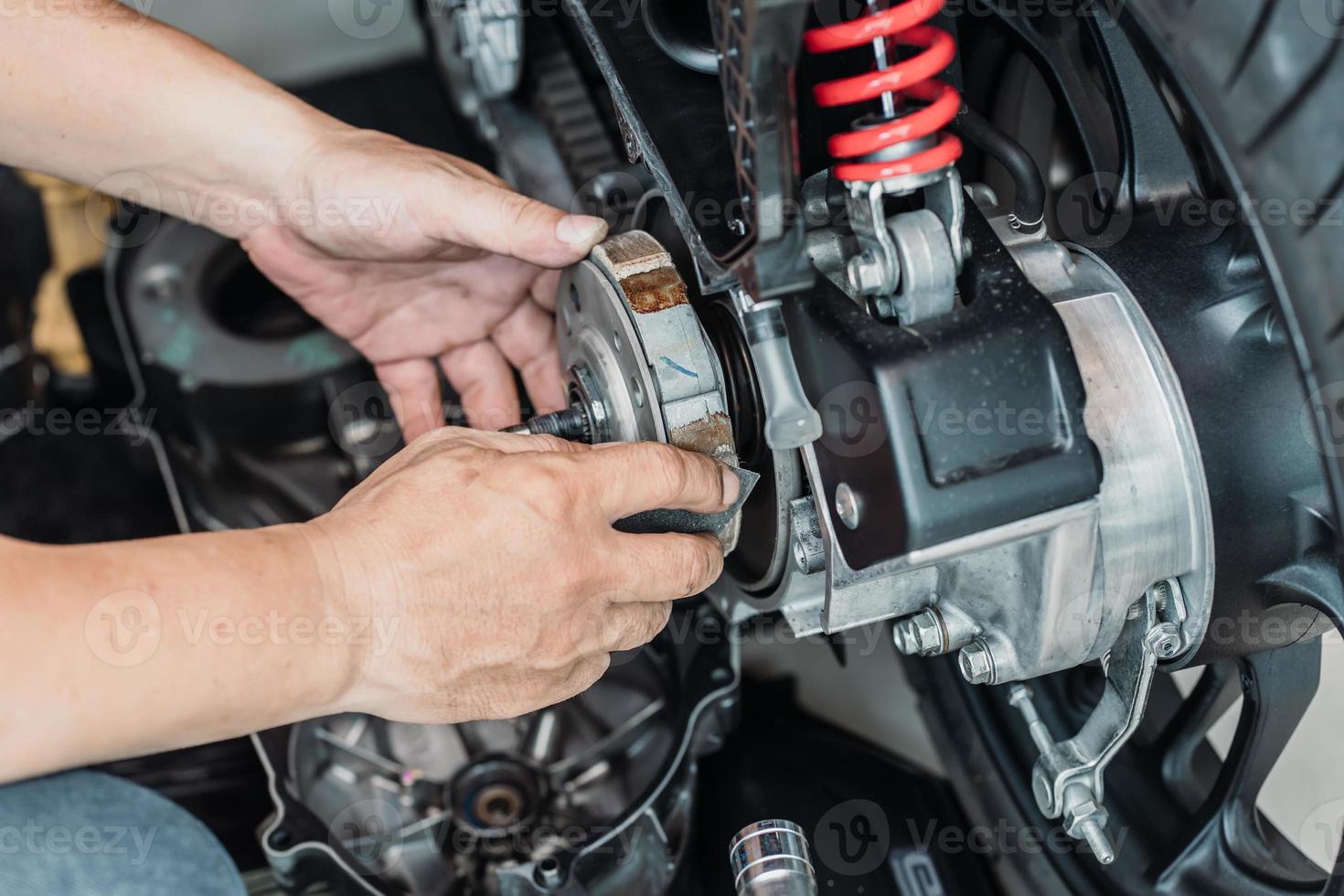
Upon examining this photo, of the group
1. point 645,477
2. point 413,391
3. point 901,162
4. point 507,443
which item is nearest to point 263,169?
point 413,391

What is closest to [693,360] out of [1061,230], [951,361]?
[951,361]

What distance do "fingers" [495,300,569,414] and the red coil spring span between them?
24.1 inches

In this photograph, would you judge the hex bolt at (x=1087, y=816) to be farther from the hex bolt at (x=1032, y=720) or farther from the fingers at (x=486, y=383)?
the fingers at (x=486, y=383)

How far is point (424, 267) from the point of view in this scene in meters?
1.20

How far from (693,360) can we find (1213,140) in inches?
13.9

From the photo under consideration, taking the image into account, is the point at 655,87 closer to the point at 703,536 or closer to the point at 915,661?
the point at 703,536

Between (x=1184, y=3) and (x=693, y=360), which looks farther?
(x=693, y=360)

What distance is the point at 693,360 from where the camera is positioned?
809 millimetres

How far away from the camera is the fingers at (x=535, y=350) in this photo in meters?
1.26

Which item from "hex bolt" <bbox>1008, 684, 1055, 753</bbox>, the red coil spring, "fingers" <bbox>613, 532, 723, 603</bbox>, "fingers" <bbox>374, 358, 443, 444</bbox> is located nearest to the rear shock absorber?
the red coil spring

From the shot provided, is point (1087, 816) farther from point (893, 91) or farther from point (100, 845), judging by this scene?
point (100, 845)

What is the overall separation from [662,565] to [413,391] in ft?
1.93

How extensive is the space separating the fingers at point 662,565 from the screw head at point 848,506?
0.12 metres

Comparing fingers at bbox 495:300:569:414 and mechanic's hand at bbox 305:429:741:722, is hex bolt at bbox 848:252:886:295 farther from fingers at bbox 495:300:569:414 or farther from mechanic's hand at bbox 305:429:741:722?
fingers at bbox 495:300:569:414
